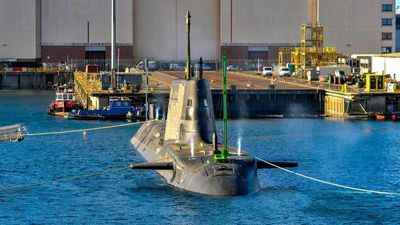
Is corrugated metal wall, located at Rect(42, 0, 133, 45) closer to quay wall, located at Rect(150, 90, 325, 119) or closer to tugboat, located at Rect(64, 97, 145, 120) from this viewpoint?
quay wall, located at Rect(150, 90, 325, 119)

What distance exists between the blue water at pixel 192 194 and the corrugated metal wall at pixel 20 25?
2480 inches

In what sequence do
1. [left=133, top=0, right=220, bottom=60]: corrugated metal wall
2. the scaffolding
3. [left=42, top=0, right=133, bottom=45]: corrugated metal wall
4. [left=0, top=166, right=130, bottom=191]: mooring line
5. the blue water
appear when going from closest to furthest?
1. the blue water
2. [left=0, top=166, right=130, bottom=191]: mooring line
3. the scaffolding
4. [left=42, top=0, right=133, bottom=45]: corrugated metal wall
5. [left=133, top=0, right=220, bottom=60]: corrugated metal wall

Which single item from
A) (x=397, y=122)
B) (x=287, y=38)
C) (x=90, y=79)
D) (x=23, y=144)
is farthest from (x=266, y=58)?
(x=23, y=144)

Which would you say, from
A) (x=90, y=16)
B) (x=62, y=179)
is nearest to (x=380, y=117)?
(x=62, y=179)

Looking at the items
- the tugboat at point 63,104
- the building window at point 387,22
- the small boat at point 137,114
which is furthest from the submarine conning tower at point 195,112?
the building window at point 387,22

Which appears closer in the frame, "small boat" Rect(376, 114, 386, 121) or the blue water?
the blue water

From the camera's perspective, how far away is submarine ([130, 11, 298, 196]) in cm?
4603

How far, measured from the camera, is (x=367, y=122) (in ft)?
300

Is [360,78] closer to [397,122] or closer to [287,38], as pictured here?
[397,122]

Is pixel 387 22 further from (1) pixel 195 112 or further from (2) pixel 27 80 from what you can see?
(1) pixel 195 112

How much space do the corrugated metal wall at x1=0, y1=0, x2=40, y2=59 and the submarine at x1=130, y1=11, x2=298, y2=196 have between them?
85.8 metres

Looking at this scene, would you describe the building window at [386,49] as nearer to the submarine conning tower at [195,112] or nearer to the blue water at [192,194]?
the blue water at [192,194]

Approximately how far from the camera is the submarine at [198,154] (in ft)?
151

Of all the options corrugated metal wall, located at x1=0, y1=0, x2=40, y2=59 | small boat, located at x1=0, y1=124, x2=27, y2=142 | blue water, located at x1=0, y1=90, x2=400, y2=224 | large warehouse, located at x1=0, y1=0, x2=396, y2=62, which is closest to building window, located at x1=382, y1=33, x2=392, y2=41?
large warehouse, located at x1=0, y1=0, x2=396, y2=62
